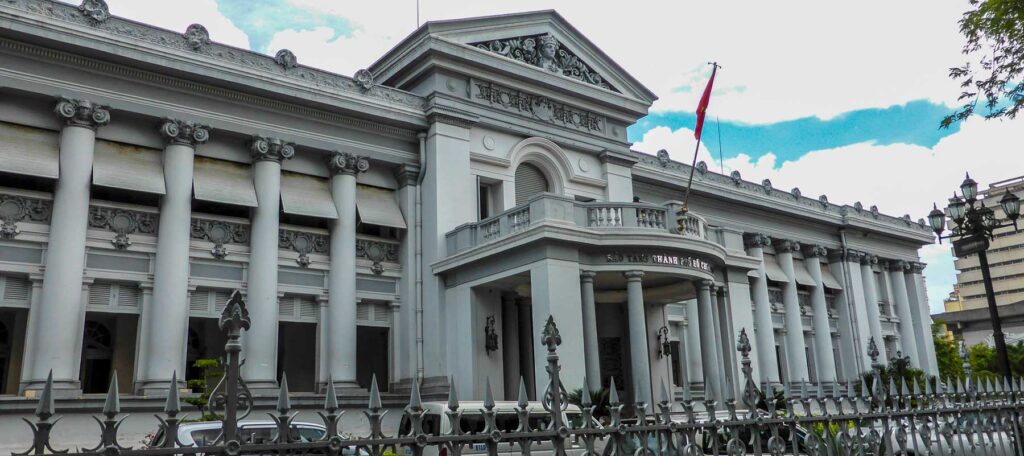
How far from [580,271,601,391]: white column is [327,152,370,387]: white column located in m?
6.22

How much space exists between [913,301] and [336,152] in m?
31.6

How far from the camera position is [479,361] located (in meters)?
21.2

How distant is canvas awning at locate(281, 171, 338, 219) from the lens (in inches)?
850

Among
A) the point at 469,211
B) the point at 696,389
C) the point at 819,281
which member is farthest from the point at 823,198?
the point at 469,211

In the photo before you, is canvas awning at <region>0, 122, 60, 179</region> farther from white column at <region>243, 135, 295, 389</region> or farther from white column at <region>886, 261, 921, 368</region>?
white column at <region>886, 261, 921, 368</region>

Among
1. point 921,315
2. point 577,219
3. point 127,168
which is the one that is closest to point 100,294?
point 127,168

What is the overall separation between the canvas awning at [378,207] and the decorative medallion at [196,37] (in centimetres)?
561

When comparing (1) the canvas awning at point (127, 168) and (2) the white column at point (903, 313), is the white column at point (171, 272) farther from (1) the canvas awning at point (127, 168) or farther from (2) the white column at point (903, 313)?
(2) the white column at point (903, 313)

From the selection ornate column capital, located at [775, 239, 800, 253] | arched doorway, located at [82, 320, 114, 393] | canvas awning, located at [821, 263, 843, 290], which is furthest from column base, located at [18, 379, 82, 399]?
canvas awning, located at [821, 263, 843, 290]

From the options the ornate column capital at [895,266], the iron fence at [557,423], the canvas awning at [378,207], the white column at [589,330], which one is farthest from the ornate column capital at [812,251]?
the iron fence at [557,423]

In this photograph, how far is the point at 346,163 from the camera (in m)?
22.6

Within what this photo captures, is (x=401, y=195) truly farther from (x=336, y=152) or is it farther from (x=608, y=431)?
(x=608, y=431)

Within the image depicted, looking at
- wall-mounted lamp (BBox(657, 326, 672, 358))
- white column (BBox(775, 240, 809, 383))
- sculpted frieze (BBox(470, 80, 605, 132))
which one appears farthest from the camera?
white column (BBox(775, 240, 809, 383))

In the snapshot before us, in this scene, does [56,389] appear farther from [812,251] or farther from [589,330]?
[812,251]
